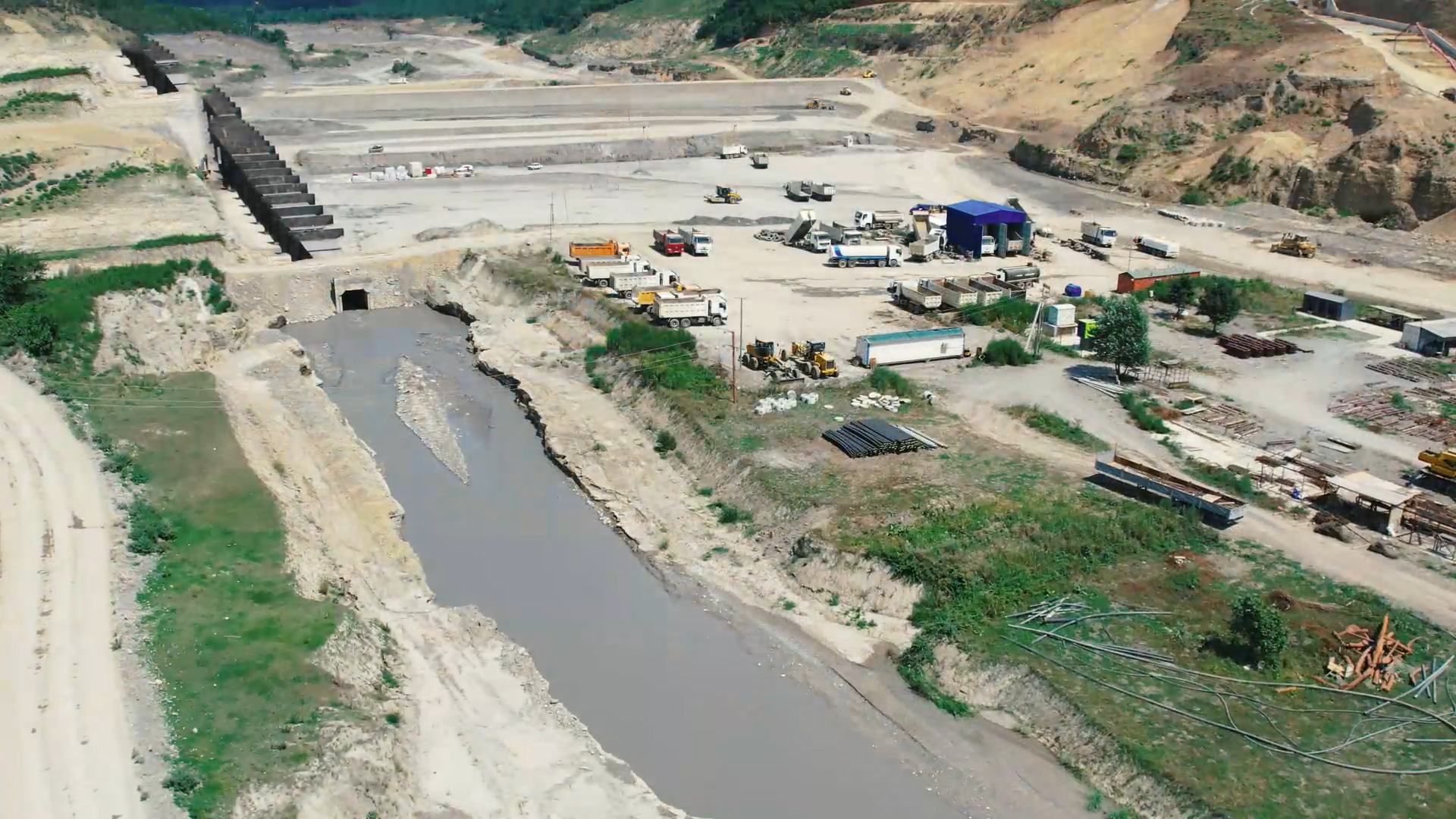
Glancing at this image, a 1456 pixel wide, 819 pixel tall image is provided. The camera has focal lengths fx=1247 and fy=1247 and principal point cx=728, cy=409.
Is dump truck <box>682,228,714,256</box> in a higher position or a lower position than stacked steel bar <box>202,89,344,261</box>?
lower

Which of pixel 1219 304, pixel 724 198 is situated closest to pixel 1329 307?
pixel 1219 304

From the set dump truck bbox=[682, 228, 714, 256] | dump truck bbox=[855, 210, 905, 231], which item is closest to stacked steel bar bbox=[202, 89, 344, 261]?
dump truck bbox=[682, 228, 714, 256]

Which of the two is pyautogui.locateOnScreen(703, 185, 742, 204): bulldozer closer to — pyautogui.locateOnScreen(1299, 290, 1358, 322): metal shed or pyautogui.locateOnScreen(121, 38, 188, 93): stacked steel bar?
pyautogui.locateOnScreen(1299, 290, 1358, 322): metal shed

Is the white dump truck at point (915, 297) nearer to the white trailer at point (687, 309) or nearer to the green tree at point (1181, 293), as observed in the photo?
the white trailer at point (687, 309)

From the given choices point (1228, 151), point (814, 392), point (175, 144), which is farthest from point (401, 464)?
point (1228, 151)

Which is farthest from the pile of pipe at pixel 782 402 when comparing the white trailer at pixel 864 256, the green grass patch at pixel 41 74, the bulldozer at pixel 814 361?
the green grass patch at pixel 41 74

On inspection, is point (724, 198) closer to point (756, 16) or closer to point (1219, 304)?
point (1219, 304)
